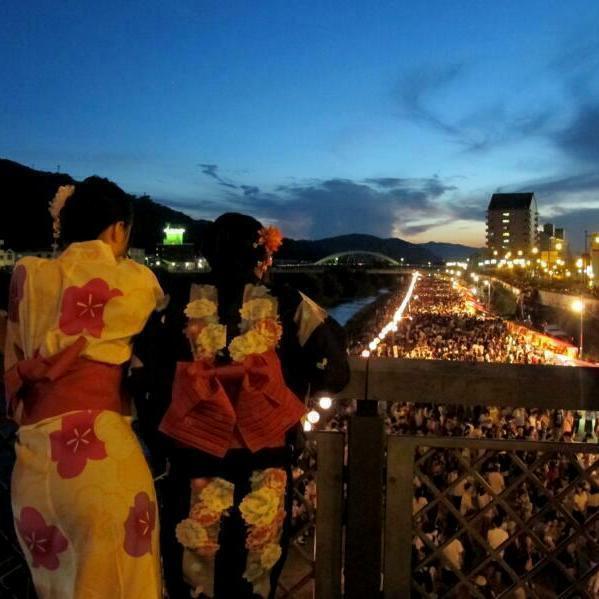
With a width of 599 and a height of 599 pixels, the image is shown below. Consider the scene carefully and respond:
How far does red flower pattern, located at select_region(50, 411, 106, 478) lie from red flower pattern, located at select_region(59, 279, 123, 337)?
249 mm

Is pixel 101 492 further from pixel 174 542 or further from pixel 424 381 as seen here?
pixel 424 381

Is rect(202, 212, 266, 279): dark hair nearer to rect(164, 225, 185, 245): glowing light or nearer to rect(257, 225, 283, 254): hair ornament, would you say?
rect(257, 225, 283, 254): hair ornament

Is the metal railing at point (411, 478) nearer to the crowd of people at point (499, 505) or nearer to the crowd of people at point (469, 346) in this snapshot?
the crowd of people at point (499, 505)

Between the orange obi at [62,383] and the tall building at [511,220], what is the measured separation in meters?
164

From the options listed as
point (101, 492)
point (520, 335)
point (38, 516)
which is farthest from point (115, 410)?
point (520, 335)

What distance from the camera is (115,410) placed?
1982mm

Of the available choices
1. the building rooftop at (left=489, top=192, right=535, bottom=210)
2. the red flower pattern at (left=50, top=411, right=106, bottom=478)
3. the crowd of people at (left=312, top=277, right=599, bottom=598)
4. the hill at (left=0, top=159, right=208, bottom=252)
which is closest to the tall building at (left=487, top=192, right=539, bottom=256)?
the building rooftop at (left=489, top=192, right=535, bottom=210)

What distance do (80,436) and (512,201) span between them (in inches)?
6775

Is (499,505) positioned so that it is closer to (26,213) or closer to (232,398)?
(232,398)

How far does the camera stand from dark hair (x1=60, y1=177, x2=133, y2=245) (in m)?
2.07

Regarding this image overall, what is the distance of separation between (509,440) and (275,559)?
2.99 ft

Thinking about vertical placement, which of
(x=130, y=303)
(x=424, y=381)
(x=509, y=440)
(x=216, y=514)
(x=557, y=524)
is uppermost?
(x=130, y=303)

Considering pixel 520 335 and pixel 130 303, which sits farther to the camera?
pixel 520 335

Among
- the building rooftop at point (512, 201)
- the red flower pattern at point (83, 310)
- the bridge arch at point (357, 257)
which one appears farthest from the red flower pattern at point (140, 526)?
the bridge arch at point (357, 257)
